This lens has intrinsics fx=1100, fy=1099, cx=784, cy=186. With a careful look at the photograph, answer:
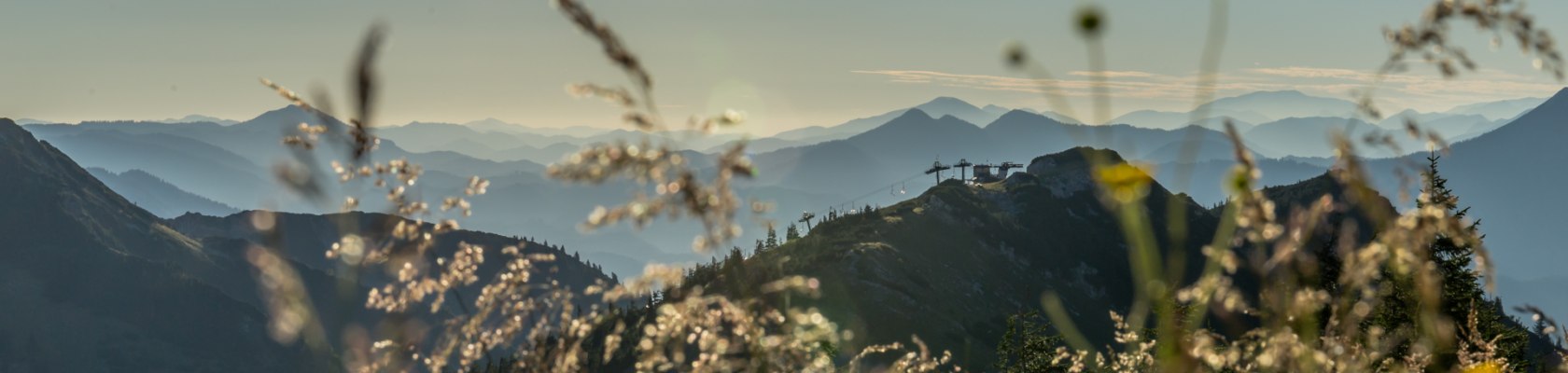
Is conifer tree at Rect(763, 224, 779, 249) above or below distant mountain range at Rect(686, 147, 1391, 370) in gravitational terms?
above

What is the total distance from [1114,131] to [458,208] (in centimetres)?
263

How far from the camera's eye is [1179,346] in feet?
11.5

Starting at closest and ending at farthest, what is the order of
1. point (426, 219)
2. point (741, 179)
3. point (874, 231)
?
1. point (741, 179)
2. point (426, 219)
3. point (874, 231)

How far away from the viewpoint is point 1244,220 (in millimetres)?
3463

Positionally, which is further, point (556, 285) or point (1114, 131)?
point (556, 285)

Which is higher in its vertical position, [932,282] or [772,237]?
[772,237]

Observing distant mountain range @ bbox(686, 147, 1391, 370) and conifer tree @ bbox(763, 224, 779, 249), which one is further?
distant mountain range @ bbox(686, 147, 1391, 370)

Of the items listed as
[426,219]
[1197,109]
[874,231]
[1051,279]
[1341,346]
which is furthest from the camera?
[1051,279]

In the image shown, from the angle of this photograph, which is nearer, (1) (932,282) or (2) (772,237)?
(2) (772,237)

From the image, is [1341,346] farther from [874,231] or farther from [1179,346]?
[874,231]

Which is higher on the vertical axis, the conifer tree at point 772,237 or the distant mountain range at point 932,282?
the conifer tree at point 772,237

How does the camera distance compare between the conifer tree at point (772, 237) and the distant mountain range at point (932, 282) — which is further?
the distant mountain range at point (932, 282)

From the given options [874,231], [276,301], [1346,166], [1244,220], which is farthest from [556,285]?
[874,231]

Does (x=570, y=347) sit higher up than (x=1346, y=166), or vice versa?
(x=1346, y=166)
